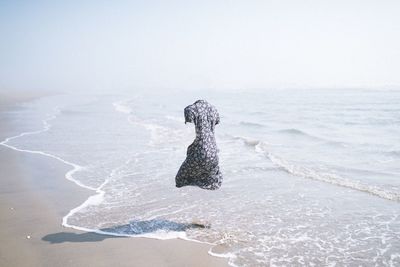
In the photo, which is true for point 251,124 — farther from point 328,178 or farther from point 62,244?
point 62,244

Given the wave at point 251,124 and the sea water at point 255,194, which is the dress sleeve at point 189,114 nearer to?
the sea water at point 255,194

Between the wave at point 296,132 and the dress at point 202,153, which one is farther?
the wave at point 296,132

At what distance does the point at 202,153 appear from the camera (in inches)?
240

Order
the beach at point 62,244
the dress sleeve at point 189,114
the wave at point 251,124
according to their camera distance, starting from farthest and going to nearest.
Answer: the wave at point 251,124, the dress sleeve at point 189,114, the beach at point 62,244

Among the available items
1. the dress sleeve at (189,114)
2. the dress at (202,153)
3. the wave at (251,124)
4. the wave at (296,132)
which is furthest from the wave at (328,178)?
the wave at (251,124)

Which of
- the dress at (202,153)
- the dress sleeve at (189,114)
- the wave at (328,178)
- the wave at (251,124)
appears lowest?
the wave at (328,178)

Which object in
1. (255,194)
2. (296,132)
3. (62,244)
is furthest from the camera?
(296,132)

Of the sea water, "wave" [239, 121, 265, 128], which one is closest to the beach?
the sea water

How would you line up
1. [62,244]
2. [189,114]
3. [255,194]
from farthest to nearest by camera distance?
1. [255,194]
2. [189,114]
3. [62,244]

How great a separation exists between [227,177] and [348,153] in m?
5.54

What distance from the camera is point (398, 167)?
36.2 feet

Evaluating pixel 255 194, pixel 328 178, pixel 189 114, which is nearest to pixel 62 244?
pixel 189 114

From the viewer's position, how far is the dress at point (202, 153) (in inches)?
239

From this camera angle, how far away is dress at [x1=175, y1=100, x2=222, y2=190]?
6062 millimetres
